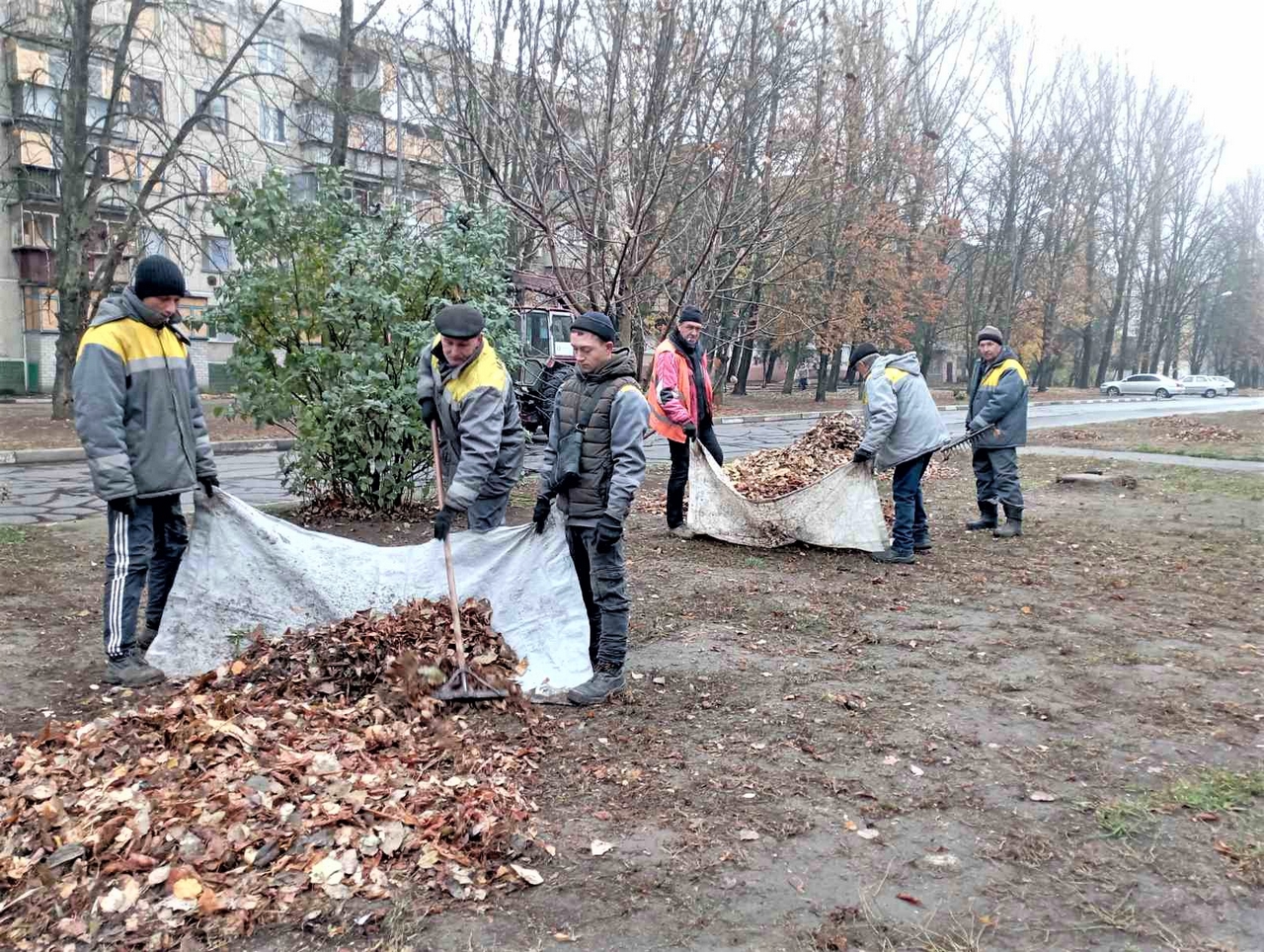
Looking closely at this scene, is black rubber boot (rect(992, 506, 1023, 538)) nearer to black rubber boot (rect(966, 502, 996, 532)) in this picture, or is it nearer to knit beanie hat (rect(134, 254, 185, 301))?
black rubber boot (rect(966, 502, 996, 532))

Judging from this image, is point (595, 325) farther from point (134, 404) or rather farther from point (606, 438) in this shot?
point (134, 404)

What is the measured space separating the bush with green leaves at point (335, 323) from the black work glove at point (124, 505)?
294 cm

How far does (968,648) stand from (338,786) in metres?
3.42

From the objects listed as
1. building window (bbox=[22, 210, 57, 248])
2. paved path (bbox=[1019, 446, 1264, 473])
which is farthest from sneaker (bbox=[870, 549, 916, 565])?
building window (bbox=[22, 210, 57, 248])

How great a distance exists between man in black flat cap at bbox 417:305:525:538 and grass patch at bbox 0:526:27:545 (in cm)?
443

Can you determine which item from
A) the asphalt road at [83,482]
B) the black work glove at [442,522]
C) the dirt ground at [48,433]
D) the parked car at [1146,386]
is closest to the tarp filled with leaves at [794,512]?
the black work glove at [442,522]

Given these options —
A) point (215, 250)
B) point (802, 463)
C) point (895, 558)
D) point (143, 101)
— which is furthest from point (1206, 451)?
point (143, 101)

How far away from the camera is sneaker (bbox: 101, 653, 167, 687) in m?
4.30

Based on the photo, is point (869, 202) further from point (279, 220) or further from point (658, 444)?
point (279, 220)

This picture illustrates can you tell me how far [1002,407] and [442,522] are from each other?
5597 mm

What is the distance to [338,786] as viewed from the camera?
3.16 metres

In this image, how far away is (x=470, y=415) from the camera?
4.52 metres

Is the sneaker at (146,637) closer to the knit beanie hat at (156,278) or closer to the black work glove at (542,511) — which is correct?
the knit beanie hat at (156,278)

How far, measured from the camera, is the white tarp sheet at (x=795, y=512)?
24.2 feet
